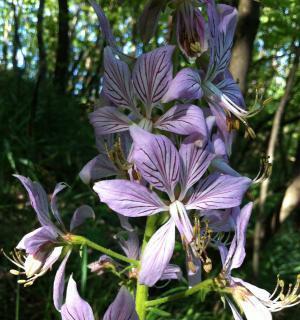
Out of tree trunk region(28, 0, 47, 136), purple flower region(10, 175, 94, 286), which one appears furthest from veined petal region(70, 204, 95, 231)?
tree trunk region(28, 0, 47, 136)

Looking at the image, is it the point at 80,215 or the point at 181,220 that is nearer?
the point at 181,220

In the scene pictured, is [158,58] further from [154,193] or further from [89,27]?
[89,27]

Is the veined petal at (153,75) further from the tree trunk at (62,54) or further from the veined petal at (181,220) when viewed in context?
the tree trunk at (62,54)

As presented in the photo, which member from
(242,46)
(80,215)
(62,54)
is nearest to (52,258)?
(80,215)

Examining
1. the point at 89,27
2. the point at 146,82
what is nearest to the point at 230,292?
the point at 146,82

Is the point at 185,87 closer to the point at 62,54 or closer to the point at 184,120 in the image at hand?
the point at 184,120
